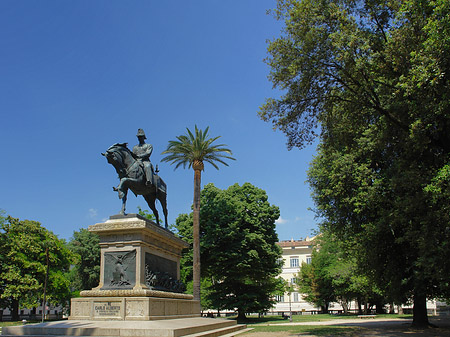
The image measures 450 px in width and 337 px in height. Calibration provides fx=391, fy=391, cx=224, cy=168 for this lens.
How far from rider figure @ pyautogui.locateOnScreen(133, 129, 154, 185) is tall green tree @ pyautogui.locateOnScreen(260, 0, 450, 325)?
5490 mm

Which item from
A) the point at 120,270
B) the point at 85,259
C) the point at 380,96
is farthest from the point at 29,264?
the point at 380,96

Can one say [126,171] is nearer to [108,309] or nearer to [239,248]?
[108,309]

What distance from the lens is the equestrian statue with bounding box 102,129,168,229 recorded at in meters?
14.4

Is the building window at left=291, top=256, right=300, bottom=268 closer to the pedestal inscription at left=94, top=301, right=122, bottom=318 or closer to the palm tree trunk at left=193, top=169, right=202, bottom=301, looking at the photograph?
the palm tree trunk at left=193, top=169, right=202, bottom=301

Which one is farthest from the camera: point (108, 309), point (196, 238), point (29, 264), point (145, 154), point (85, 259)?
point (85, 259)

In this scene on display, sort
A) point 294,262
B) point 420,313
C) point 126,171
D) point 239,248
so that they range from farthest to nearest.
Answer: point 294,262, point 239,248, point 420,313, point 126,171

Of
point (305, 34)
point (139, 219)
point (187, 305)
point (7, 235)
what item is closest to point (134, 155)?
point (139, 219)

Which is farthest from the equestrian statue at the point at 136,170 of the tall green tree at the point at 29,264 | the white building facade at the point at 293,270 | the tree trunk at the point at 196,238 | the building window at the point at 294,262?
the building window at the point at 294,262

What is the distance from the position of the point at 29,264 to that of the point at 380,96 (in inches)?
1534

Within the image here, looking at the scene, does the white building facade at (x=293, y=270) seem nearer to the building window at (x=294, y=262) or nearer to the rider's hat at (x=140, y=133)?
the building window at (x=294, y=262)

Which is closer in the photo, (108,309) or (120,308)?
(120,308)

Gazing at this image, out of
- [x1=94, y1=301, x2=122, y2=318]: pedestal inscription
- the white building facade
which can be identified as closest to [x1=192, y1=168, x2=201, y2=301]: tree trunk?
[x1=94, y1=301, x2=122, y2=318]: pedestal inscription

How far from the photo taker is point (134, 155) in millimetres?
15500

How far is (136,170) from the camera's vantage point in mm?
14820
